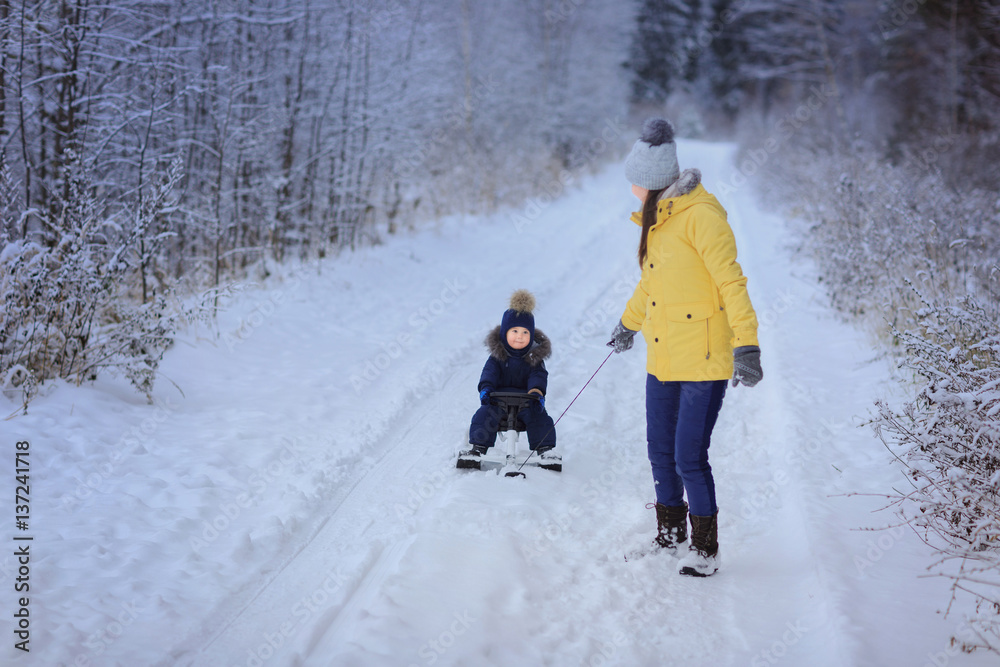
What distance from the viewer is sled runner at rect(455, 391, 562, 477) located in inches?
150

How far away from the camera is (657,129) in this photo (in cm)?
280

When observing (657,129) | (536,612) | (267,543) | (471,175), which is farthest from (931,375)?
(471,175)

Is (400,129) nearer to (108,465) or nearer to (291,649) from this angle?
(108,465)

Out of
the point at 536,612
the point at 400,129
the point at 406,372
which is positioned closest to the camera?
the point at 536,612

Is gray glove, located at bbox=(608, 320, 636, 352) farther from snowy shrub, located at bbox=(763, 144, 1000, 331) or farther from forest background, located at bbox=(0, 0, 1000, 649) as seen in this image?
snowy shrub, located at bbox=(763, 144, 1000, 331)

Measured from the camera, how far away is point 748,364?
2479 mm

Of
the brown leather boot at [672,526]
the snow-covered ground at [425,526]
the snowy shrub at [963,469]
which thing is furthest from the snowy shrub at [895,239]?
the brown leather boot at [672,526]

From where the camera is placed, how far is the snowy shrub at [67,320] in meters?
4.06

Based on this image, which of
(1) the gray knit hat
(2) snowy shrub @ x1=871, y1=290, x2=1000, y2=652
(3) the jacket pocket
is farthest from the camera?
(1) the gray knit hat

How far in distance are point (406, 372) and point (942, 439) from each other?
409 centimetres

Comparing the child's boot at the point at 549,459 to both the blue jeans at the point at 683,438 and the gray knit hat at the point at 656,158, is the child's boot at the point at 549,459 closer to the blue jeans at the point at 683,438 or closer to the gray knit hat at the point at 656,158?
the blue jeans at the point at 683,438

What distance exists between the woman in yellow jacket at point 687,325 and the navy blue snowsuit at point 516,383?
1.07 meters

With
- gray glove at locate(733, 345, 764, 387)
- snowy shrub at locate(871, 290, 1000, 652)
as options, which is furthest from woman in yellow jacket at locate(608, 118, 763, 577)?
snowy shrub at locate(871, 290, 1000, 652)

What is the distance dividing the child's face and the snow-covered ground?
826 millimetres
